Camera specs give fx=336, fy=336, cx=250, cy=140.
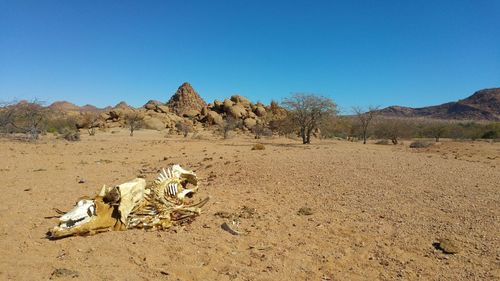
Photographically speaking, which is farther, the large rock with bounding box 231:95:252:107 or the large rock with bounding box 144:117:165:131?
the large rock with bounding box 231:95:252:107

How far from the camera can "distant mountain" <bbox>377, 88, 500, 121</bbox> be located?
8419 centimetres

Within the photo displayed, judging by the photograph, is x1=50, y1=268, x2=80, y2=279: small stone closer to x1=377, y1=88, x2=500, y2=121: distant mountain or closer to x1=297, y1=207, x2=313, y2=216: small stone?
x1=297, y1=207, x2=313, y2=216: small stone

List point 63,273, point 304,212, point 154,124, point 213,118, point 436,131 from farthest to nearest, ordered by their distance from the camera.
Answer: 1. point 213,118
2. point 154,124
3. point 436,131
4. point 304,212
5. point 63,273

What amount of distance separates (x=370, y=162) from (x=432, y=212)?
5079 millimetres

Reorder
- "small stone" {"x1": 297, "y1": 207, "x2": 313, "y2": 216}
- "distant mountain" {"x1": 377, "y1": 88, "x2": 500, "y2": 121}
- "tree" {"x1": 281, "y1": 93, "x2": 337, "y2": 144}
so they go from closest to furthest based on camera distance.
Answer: "small stone" {"x1": 297, "y1": 207, "x2": 313, "y2": 216} < "tree" {"x1": 281, "y1": 93, "x2": 337, "y2": 144} < "distant mountain" {"x1": 377, "y1": 88, "x2": 500, "y2": 121}

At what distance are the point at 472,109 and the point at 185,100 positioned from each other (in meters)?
76.6

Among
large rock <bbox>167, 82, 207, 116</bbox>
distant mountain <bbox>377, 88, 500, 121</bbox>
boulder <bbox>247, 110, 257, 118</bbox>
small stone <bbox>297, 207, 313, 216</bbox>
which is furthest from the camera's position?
distant mountain <bbox>377, 88, 500, 121</bbox>

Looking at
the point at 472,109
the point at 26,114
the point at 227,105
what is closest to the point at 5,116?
the point at 26,114

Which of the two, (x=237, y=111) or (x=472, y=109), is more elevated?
(x=472, y=109)

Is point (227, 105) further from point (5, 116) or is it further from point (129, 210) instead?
point (129, 210)

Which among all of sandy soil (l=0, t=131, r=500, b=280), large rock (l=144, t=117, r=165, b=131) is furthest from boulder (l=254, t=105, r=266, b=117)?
sandy soil (l=0, t=131, r=500, b=280)

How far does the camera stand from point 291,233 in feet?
17.2

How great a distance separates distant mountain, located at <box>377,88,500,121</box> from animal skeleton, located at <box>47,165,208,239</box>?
286 ft

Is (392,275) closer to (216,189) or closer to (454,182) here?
(216,189)
